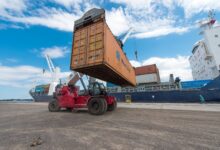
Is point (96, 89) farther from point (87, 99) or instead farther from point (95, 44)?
point (95, 44)

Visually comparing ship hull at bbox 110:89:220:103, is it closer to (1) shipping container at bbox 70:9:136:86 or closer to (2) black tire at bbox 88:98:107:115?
(1) shipping container at bbox 70:9:136:86

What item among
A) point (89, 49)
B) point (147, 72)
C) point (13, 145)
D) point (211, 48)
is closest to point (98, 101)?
point (89, 49)

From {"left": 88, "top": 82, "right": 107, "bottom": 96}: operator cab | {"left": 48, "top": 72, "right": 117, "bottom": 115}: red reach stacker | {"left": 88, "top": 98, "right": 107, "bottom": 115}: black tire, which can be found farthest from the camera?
{"left": 88, "top": 82, "right": 107, "bottom": 96}: operator cab

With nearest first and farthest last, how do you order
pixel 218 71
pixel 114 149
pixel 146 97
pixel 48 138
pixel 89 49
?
pixel 114 149 → pixel 48 138 → pixel 89 49 → pixel 146 97 → pixel 218 71

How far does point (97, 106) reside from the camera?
8242 millimetres

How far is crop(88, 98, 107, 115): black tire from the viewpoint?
315 inches

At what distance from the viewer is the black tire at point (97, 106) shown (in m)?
8.00

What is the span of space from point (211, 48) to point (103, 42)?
26.5 metres

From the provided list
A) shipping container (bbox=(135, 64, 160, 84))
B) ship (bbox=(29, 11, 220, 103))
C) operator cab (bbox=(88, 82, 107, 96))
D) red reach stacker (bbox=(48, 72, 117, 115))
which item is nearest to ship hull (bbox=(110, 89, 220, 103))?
ship (bbox=(29, 11, 220, 103))

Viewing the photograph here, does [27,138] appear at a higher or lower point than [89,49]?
lower

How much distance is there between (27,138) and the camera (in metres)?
3.93

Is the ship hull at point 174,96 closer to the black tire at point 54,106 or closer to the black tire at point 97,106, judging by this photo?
the black tire at point 54,106

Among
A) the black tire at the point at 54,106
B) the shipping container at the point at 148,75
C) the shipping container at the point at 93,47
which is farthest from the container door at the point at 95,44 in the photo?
the shipping container at the point at 148,75

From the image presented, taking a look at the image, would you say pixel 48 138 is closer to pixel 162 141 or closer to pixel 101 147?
pixel 101 147
